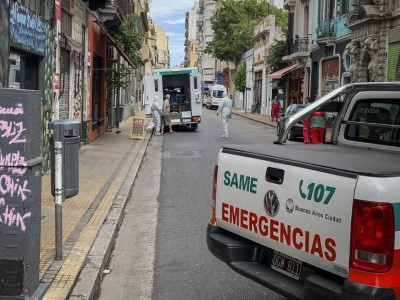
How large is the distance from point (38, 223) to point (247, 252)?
178 centimetres

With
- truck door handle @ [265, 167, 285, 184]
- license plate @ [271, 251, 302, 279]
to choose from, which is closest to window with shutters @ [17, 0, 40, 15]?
truck door handle @ [265, 167, 285, 184]

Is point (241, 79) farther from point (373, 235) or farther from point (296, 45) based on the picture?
point (373, 235)

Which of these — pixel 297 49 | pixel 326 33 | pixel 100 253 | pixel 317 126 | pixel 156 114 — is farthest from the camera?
pixel 297 49

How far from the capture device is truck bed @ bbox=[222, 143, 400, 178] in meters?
3.36

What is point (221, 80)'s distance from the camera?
84438 millimetres

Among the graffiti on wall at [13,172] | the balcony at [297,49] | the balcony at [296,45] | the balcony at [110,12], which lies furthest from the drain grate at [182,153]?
the balcony at [296,45]

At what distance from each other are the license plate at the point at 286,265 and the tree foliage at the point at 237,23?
59.4 m

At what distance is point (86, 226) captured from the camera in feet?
22.8

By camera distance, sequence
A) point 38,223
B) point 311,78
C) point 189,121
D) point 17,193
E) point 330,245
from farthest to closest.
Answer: point 311,78 → point 189,121 → point 38,223 → point 17,193 → point 330,245

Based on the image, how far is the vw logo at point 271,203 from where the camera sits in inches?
152

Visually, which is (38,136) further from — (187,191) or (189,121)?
(189,121)

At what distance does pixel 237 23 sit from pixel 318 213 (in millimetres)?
62404

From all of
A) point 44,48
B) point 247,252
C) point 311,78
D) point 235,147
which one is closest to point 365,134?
point 235,147

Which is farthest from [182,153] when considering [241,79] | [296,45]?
[241,79]
